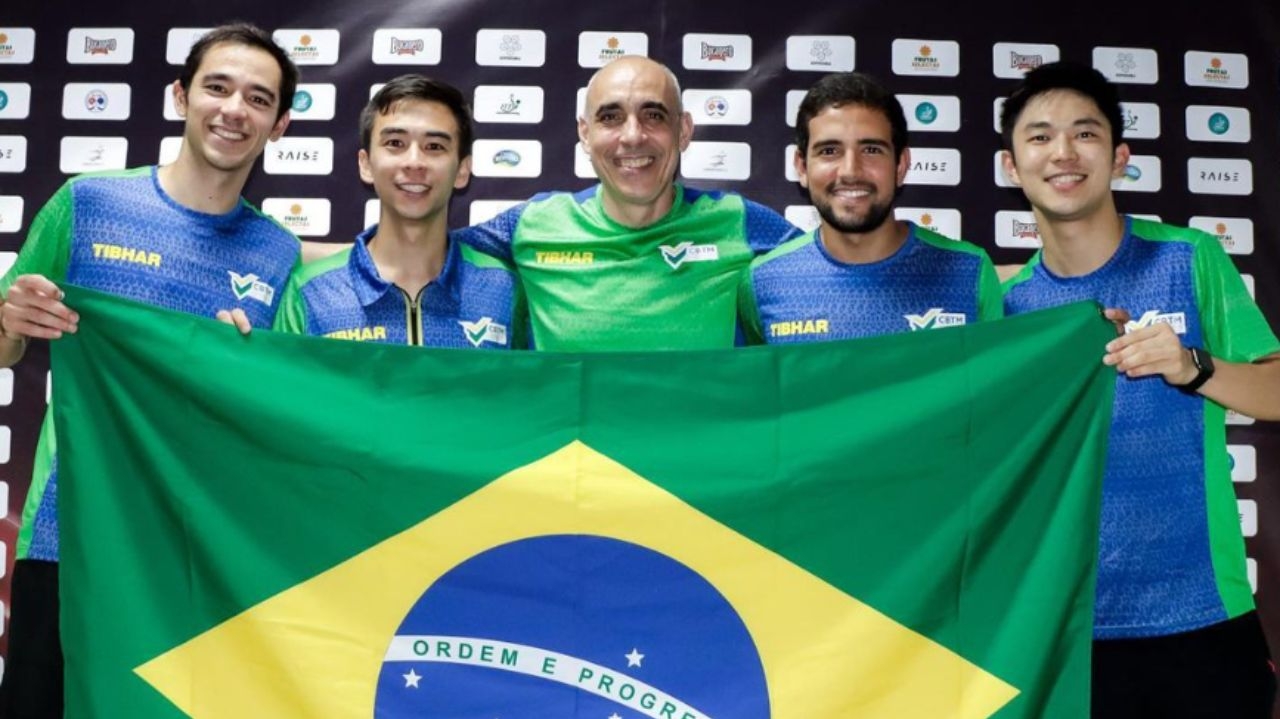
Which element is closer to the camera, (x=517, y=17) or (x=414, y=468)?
(x=414, y=468)

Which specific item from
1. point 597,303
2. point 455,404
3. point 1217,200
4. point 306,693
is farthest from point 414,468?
point 1217,200

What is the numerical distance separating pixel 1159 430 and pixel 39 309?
7.92 ft

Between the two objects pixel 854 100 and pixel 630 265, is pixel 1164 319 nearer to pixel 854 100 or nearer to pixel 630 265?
pixel 854 100

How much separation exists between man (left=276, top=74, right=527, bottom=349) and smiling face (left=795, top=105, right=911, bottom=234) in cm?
83

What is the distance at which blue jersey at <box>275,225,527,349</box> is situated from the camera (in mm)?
2787

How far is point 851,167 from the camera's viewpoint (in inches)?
109

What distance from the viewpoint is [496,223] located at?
310 centimetres

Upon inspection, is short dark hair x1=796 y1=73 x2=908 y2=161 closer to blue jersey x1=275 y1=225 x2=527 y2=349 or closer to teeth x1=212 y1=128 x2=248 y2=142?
blue jersey x1=275 y1=225 x2=527 y2=349

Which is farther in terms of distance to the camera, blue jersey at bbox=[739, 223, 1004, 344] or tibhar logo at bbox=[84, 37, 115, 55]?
tibhar logo at bbox=[84, 37, 115, 55]

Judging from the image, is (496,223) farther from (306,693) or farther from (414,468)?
(306,693)

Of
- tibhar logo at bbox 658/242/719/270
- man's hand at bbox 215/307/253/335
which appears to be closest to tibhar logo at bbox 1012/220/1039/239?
tibhar logo at bbox 658/242/719/270

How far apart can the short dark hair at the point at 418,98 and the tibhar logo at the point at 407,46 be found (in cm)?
106

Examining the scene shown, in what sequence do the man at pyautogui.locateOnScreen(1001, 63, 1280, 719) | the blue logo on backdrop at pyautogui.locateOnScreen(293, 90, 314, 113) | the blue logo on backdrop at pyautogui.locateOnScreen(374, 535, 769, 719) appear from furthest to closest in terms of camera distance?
the blue logo on backdrop at pyautogui.locateOnScreen(293, 90, 314, 113), the man at pyautogui.locateOnScreen(1001, 63, 1280, 719), the blue logo on backdrop at pyautogui.locateOnScreen(374, 535, 769, 719)

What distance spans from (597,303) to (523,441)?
2.06 ft
